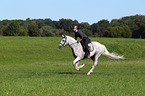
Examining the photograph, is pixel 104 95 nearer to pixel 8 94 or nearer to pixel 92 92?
pixel 92 92

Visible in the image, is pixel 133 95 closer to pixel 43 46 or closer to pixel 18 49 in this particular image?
pixel 18 49

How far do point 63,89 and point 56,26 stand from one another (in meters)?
168

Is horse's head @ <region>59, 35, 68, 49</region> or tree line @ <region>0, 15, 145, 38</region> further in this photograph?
tree line @ <region>0, 15, 145, 38</region>

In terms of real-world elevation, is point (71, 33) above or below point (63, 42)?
below

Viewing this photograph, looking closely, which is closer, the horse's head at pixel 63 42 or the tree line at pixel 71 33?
the horse's head at pixel 63 42

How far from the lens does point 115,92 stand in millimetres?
10555

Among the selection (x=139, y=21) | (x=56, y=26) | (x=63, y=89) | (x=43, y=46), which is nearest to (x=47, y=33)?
(x=56, y=26)

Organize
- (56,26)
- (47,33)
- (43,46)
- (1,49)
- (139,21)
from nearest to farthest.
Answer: (1,49)
(43,46)
(47,33)
(139,21)
(56,26)

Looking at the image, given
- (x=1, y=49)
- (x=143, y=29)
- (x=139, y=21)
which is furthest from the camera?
(x=139, y=21)

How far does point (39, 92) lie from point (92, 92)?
2141mm

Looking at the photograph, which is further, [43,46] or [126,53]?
[43,46]

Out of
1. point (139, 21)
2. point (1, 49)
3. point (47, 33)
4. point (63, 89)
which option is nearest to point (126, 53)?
point (1, 49)

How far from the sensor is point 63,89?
36.6 ft

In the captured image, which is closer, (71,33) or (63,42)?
(63,42)
